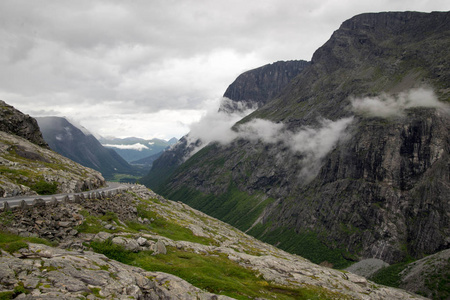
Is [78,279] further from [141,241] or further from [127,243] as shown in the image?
[141,241]

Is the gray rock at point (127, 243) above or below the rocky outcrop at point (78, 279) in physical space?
below

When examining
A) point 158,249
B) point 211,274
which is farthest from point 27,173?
point 211,274

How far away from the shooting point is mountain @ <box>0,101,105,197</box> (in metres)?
68.1

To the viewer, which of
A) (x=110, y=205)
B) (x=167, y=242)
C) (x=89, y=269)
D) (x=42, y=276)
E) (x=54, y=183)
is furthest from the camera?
(x=54, y=183)

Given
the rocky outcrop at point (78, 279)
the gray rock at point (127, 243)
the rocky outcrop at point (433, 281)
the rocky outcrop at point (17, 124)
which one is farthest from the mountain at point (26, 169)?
the rocky outcrop at point (433, 281)

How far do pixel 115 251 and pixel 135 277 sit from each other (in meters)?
10.4

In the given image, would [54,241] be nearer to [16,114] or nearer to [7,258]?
[7,258]

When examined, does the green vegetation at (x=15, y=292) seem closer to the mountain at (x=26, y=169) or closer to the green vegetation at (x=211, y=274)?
the green vegetation at (x=211, y=274)

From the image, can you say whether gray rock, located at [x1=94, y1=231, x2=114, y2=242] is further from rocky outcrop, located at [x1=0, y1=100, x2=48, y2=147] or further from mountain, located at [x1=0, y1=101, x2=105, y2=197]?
rocky outcrop, located at [x1=0, y1=100, x2=48, y2=147]

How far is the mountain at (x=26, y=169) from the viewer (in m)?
68.1

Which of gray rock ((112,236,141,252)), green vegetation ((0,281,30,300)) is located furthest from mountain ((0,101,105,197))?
green vegetation ((0,281,30,300))

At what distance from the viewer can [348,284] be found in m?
69.1

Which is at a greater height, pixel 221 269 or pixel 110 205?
pixel 110 205

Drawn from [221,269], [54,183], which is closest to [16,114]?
[54,183]
